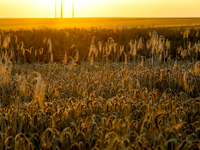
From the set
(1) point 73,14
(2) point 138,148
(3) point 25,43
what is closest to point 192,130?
(2) point 138,148

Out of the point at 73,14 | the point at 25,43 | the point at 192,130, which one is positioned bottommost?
the point at 192,130

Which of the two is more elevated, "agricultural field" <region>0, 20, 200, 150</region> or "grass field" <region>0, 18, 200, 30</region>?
"grass field" <region>0, 18, 200, 30</region>

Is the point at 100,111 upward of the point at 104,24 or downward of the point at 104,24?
downward

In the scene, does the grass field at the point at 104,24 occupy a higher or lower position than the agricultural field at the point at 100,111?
higher

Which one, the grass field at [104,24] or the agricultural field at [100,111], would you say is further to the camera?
the grass field at [104,24]

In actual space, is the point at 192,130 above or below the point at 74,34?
below

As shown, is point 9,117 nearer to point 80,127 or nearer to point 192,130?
point 80,127

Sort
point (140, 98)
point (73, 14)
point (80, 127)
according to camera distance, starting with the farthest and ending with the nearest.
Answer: point (73, 14) → point (140, 98) → point (80, 127)

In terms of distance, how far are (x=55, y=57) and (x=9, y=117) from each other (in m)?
9.03

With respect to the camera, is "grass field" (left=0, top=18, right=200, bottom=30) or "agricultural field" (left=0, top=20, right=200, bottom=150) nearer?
"agricultural field" (left=0, top=20, right=200, bottom=150)

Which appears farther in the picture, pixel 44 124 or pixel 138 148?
pixel 44 124

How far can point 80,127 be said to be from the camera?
13.1ft

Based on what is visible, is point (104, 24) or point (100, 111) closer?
point (100, 111)

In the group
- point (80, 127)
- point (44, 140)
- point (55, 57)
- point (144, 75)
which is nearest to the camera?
point (44, 140)
